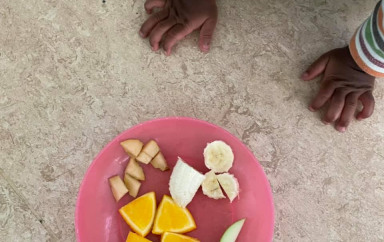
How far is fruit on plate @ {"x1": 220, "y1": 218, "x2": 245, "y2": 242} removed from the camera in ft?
2.58

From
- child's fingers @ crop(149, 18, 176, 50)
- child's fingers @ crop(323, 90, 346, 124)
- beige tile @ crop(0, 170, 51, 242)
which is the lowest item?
beige tile @ crop(0, 170, 51, 242)

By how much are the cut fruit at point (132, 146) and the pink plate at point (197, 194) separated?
0.02 metres

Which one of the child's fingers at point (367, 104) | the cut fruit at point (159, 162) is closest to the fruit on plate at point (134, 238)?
the cut fruit at point (159, 162)

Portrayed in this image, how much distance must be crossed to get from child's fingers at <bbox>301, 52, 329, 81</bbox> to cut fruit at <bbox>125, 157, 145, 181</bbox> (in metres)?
0.40

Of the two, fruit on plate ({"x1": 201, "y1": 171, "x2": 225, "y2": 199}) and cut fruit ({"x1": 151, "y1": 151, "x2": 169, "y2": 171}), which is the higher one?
cut fruit ({"x1": 151, "y1": 151, "x2": 169, "y2": 171})

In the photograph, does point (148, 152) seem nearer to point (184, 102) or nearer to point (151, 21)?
point (184, 102)

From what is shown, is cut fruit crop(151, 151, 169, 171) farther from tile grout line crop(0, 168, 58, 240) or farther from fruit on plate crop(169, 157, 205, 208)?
tile grout line crop(0, 168, 58, 240)

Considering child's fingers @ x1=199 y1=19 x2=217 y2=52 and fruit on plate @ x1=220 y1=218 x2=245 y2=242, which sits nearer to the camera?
fruit on plate @ x1=220 y1=218 x2=245 y2=242

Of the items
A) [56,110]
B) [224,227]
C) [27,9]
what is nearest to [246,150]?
[224,227]

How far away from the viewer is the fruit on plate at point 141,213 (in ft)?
2.57

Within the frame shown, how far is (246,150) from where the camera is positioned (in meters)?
0.83

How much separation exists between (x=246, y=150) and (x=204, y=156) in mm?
80

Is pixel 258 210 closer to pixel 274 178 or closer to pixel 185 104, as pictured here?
pixel 274 178

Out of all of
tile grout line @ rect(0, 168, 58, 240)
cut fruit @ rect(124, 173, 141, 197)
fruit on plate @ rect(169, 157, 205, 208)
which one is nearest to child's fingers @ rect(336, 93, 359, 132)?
fruit on plate @ rect(169, 157, 205, 208)
